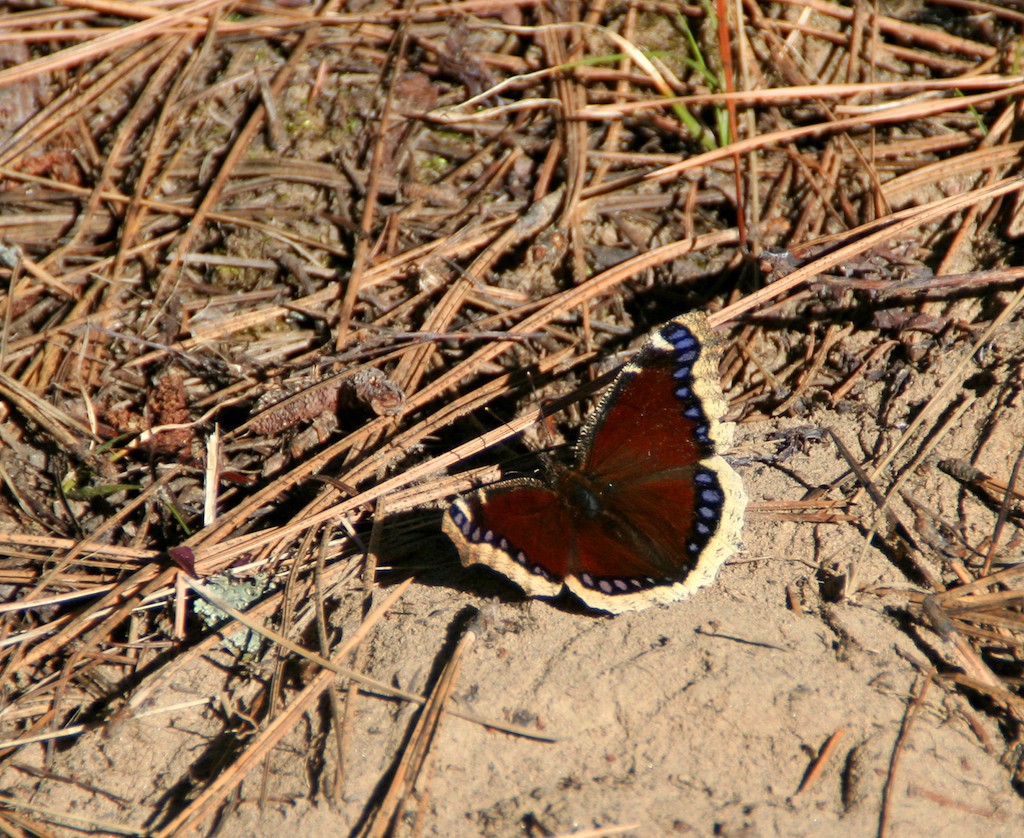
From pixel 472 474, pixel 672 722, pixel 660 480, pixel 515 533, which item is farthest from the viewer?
pixel 472 474

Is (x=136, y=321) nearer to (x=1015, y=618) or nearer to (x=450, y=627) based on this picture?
(x=450, y=627)

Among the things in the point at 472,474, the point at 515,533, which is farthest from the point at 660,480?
the point at 472,474

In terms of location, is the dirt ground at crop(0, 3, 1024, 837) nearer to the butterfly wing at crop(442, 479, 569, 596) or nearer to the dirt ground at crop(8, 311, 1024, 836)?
the dirt ground at crop(8, 311, 1024, 836)

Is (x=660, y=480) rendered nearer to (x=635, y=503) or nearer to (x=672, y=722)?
(x=635, y=503)

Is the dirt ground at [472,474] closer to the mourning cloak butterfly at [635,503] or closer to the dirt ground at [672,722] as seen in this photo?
the dirt ground at [672,722]

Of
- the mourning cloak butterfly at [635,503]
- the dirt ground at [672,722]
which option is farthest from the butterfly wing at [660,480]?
the dirt ground at [672,722]

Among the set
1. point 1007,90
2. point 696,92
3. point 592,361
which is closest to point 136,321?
point 592,361
